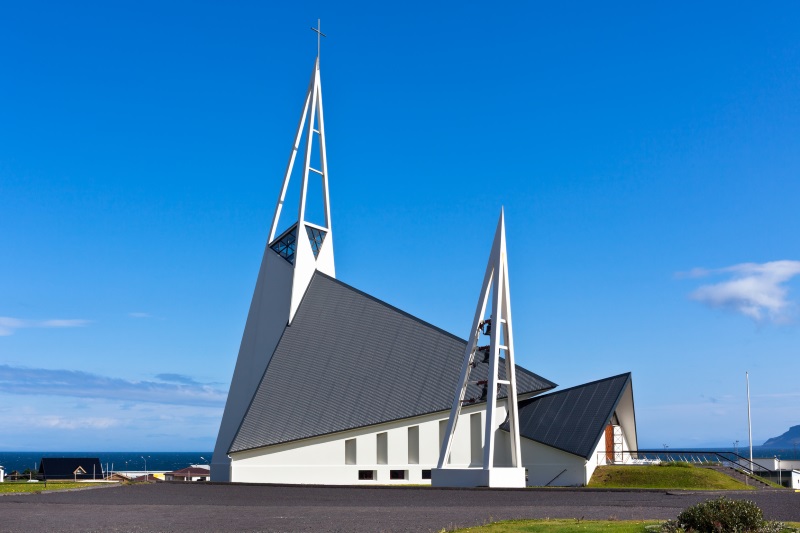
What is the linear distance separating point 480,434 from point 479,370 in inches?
115

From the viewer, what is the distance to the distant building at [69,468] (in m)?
54.6

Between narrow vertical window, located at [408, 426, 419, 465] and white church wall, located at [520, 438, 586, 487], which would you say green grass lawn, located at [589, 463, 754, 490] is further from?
narrow vertical window, located at [408, 426, 419, 465]

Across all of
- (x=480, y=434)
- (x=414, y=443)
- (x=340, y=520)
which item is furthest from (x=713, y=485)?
(x=340, y=520)

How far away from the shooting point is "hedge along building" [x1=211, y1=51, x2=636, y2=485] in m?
36.3

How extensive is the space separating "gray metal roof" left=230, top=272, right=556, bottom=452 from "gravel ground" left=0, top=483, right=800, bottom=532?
868cm

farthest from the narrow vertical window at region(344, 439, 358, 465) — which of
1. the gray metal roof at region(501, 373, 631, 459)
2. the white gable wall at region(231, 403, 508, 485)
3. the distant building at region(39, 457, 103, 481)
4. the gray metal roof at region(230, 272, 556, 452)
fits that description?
the distant building at region(39, 457, 103, 481)

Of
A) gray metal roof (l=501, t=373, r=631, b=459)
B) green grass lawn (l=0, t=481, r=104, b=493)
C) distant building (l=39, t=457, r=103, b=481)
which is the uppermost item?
gray metal roof (l=501, t=373, r=631, b=459)

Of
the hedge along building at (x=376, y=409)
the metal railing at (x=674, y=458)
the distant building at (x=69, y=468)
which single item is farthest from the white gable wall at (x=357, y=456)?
the distant building at (x=69, y=468)

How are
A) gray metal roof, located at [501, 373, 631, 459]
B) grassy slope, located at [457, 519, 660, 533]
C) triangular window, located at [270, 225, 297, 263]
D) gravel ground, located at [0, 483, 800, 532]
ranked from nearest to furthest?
grassy slope, located at [457, 519, 660, 533]
gravel ground, located at [0, 483, 800, 532]
gray metal roof, located at [501, 373, 631, 459]
triangular window, located at [270, 225, 297, 263]

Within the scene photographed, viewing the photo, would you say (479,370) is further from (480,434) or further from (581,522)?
(581,522)

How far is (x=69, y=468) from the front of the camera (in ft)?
191

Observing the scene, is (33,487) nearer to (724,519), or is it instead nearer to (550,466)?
(550,466)

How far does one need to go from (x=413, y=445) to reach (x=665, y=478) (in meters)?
11.1

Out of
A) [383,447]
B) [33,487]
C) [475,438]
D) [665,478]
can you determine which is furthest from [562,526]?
[33,487]
